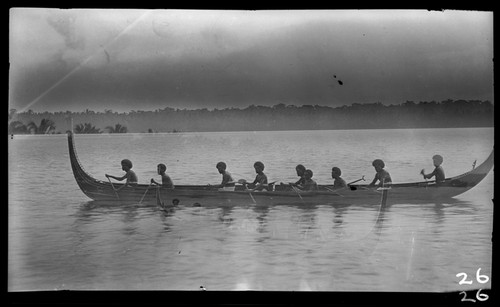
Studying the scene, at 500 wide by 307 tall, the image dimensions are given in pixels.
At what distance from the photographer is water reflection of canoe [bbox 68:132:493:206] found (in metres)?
4.82

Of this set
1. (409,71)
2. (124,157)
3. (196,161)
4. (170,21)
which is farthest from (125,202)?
(409,71)

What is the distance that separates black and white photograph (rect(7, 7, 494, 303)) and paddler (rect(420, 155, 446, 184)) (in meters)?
0.01

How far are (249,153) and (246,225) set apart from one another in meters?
0.64

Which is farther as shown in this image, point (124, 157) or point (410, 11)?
point (124, 157)

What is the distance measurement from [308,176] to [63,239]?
2.12m

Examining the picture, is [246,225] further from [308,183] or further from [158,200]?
[158,200]

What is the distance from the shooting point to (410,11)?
4641mm

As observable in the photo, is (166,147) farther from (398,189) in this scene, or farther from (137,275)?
(398,189)

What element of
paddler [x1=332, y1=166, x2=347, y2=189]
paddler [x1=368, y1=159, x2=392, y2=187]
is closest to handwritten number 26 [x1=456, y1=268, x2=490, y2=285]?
paddler [x1=368, y1=159, x2=392, y2=187]

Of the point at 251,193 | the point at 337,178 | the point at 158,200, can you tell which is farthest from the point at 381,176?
the point at 158,200

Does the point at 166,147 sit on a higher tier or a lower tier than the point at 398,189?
higher
